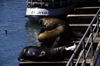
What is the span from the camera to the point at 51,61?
1017 centimetres

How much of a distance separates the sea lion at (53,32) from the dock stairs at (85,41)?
0.55 metres

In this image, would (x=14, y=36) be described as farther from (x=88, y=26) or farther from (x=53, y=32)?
(x=53, y=32)

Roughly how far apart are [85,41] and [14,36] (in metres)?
12.3

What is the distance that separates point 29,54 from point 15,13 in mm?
27010

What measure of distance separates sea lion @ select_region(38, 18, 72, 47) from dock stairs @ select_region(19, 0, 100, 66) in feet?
1.81

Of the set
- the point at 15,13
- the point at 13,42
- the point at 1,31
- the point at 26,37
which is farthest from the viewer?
the point at 15,13

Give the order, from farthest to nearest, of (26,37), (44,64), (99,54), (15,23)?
(15,23) → (26,37) → (44,64) → (99,54)

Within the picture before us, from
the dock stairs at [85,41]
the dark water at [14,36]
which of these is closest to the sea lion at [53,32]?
the dock stairs at [85,41]

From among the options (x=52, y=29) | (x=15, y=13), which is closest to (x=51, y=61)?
(x=52, y=29)

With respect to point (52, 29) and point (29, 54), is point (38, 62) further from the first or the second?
point (52, 29)

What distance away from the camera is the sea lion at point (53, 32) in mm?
12367

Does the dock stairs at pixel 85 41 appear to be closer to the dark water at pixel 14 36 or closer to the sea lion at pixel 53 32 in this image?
the sea lion at pixel 53 32

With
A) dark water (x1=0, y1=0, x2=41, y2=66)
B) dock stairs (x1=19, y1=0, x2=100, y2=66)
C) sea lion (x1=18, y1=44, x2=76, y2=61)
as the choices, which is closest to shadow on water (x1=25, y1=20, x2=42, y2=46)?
dark water (x1=0, y1=0, x2=41, y2=66)

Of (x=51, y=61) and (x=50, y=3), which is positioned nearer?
(x=51, y=61)
